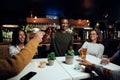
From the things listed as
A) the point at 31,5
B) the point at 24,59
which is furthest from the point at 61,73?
the point at 31,5

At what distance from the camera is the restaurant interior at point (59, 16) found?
4.90 meters

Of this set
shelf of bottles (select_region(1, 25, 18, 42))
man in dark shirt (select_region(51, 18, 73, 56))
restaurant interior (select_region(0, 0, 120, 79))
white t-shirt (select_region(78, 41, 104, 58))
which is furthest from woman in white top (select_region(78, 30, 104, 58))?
shelf of bottles (select_region(1, 25, 18, 42))

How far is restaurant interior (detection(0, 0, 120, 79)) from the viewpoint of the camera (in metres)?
4.90

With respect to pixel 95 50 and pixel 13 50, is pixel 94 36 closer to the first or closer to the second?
pixel 95 50

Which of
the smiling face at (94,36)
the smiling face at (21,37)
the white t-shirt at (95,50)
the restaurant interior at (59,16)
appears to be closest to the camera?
the smiling face at (21,37)

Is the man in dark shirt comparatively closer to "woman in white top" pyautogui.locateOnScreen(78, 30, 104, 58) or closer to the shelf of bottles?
"woman in white top" pyautogui.locateOnScreen(78, 30, 104, 58)

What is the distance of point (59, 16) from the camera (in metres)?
6.70

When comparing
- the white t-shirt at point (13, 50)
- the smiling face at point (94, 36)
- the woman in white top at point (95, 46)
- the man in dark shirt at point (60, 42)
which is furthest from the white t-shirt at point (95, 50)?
the white t-shirt at point (13, 50)

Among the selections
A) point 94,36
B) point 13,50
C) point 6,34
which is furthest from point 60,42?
point 6,34

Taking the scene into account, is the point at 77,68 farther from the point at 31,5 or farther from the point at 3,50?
the point at 31,5

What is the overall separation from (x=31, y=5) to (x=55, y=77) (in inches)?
166

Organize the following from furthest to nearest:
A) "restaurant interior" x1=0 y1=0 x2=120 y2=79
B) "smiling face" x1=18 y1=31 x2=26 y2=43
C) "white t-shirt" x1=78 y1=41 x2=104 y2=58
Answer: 1. "restaurant interior" x1=0 y1=0 x2=120 y2=79
2. "white t-shirt" x1=78 y1=41 x2=104 y2=58
3. "smiling face" x1=18 y1=31 x2=26 y2=43

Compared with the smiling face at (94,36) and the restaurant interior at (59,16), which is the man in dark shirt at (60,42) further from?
the restaurant interior at (59,16)

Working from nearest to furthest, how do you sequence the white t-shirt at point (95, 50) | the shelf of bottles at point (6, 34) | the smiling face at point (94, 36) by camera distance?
the white t-shirt at point (95, 50)
the smiling face at point (94, 36)
the shelf of bottles at point (6, 34)
